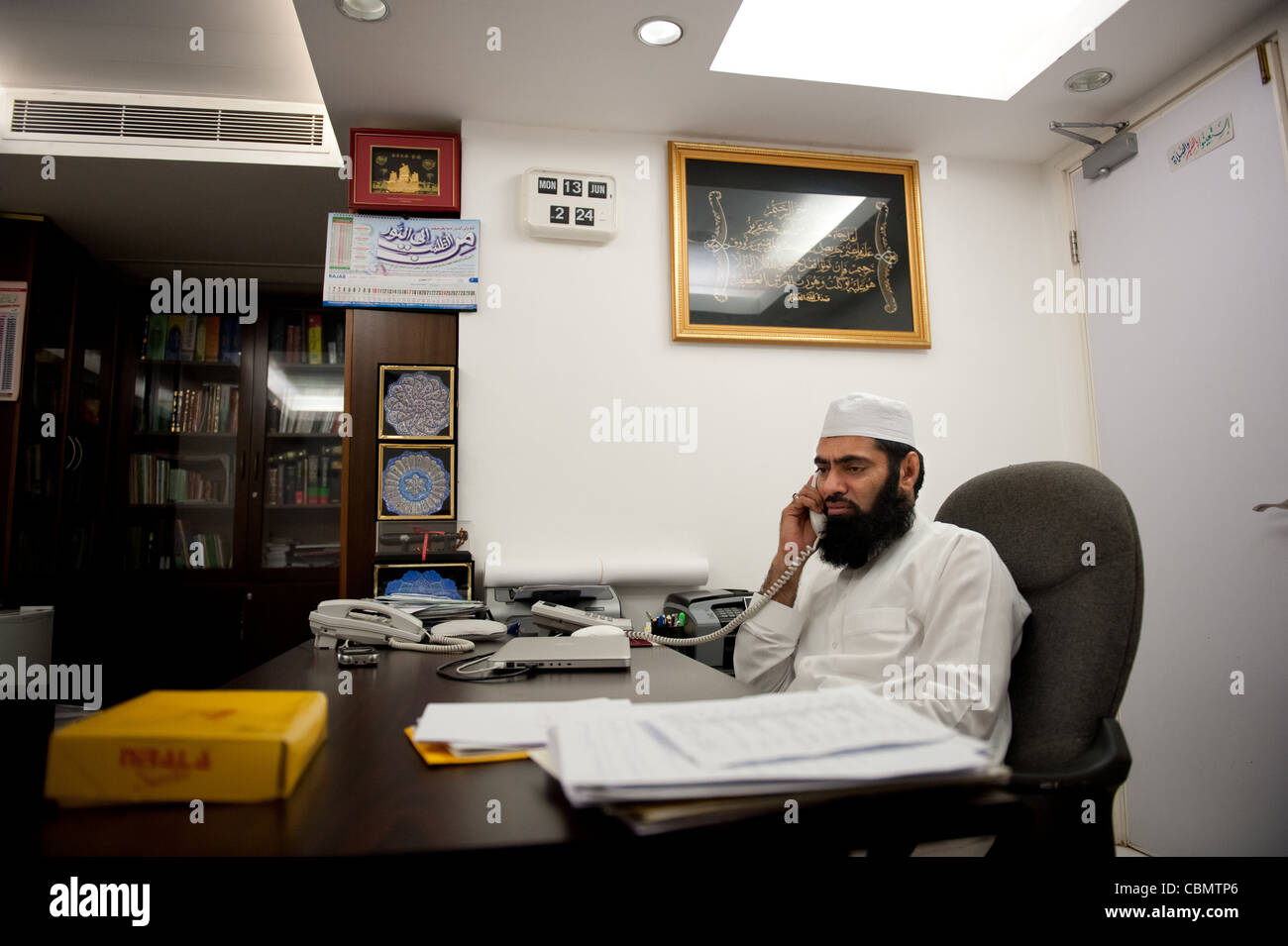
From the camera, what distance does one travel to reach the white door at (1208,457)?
2188 mm

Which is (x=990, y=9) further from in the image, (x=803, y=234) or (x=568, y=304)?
(x=568, y=304)

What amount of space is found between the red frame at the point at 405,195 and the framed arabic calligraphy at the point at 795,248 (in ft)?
2.83

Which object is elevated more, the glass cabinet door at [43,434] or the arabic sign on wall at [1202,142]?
the arabic sign on wall at [1202,142]

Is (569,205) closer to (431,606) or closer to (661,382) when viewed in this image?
(661,382)

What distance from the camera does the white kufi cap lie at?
1707 mm

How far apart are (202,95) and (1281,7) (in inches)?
153

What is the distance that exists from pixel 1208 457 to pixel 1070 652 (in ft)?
5.84

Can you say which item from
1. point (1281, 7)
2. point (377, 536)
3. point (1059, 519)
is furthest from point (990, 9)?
point (377, 536)

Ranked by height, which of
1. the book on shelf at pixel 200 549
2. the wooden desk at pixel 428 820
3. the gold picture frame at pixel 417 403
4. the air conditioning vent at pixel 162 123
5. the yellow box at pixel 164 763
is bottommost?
the wooden desk at pixel 428 820

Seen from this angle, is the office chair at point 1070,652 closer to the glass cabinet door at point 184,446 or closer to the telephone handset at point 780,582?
the telephone handset at point 780,582

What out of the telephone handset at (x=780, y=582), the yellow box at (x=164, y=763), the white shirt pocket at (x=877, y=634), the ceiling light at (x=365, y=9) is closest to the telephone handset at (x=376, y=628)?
the telephone handset at (x=780, y=582)

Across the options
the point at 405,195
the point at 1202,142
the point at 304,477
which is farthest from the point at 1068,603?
the point at 304,477

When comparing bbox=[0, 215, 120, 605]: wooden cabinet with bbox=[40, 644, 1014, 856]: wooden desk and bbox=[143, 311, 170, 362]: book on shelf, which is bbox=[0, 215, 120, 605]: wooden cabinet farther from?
bbox=[40, 644, 1014, 856]: wooden desk

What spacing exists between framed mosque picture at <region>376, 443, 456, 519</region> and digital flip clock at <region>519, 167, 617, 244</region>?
93cm
